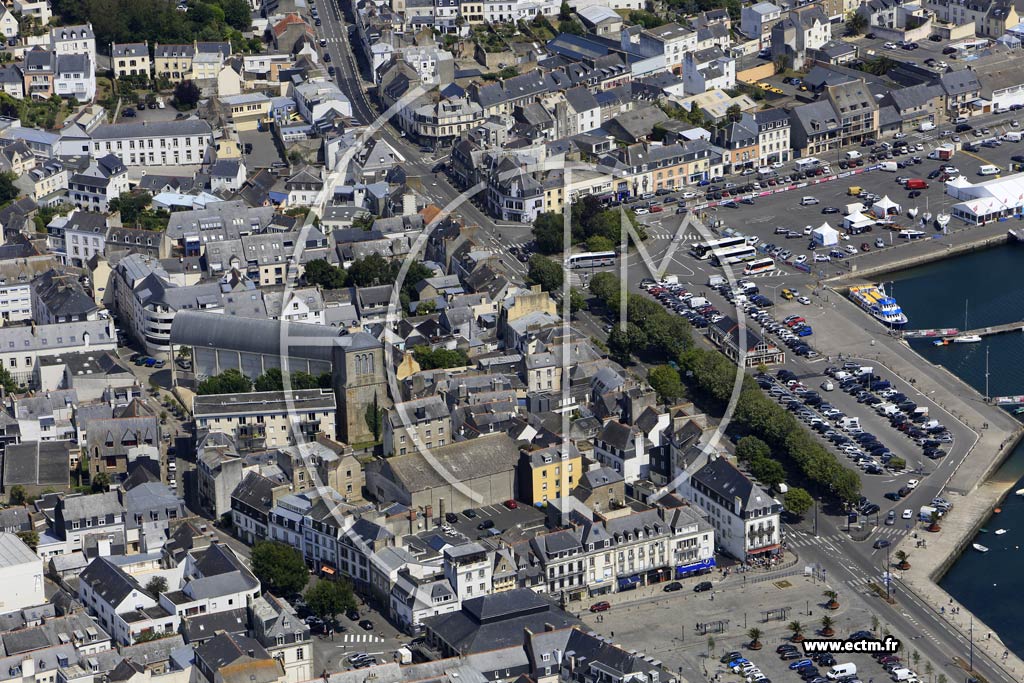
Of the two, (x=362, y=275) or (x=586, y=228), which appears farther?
(x=586, y=228)

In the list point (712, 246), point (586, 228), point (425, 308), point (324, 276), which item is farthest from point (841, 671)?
point (586, 228)

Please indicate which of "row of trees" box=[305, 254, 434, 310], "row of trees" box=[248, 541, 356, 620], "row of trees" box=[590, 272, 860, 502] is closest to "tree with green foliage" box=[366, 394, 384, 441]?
"row of trees" box=[248, 541, 356, 620]

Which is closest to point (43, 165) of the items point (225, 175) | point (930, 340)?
point (225, 175)

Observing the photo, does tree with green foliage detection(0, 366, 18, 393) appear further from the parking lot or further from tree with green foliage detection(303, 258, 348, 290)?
the parking lot

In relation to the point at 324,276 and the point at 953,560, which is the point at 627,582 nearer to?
the point at 953,560

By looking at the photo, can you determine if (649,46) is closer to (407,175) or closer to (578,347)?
(407,175)

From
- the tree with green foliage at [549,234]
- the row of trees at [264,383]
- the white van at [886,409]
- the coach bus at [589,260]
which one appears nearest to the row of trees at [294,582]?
the row of trees at [264,383]

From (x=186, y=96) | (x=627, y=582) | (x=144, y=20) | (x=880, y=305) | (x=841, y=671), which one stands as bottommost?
(x=627, y=582)
